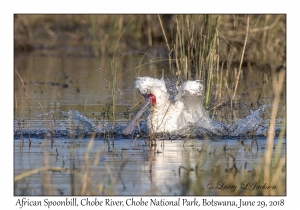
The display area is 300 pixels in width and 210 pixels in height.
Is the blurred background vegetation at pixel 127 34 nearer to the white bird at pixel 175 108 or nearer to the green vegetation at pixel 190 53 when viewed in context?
the green vegetation at pixel 190 53

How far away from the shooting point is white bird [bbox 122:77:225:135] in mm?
10547

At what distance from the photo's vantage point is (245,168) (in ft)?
26.6

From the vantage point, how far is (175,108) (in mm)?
10750

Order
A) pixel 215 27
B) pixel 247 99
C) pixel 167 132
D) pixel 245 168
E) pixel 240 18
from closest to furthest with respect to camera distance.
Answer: pixel 245 168 → pixel 167 132 → pixel 215 27 → pixel 247 99 → pixel 240 18

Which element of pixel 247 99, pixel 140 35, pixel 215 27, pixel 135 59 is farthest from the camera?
pixel 140 35

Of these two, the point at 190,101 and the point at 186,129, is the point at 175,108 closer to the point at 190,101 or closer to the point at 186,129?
the point at 190,101

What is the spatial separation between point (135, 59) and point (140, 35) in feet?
12.4
